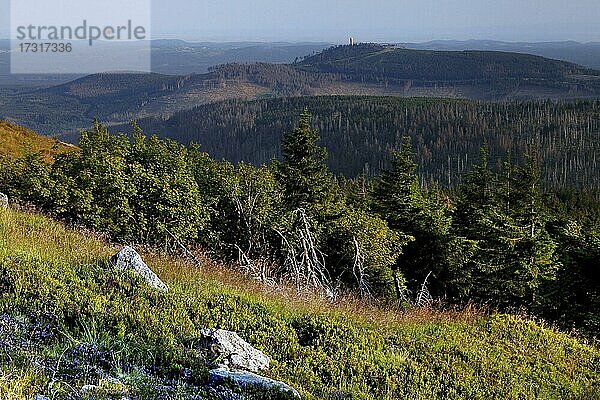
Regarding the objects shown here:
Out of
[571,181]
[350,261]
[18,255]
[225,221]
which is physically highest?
[18,255]

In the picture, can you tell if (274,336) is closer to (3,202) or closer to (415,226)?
(3,202)

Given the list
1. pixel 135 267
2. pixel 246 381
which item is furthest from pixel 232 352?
pixel 135 267

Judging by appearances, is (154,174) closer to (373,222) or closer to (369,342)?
(373,222)

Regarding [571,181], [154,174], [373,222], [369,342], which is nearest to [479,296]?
[373,222]

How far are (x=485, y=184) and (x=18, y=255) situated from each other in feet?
91.3

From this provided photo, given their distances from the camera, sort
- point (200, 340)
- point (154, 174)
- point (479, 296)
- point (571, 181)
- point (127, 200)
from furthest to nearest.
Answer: point (571, 181) < point (479, 296) < point (154, 174) < point (127, 200) < point (200, 340)

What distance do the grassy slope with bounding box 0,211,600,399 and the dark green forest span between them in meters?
2.75

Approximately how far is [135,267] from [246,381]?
170 inches

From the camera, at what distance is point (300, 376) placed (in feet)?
24.9

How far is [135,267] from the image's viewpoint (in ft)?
31.9

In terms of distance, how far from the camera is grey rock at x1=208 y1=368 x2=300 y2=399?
243 inches

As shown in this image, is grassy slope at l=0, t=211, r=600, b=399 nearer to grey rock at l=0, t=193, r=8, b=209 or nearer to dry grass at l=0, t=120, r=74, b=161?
grey rock at l=0, t=193, r=8, b=209

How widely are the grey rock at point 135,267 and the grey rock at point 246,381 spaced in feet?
11.0

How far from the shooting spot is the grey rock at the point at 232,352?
22.9 feet
